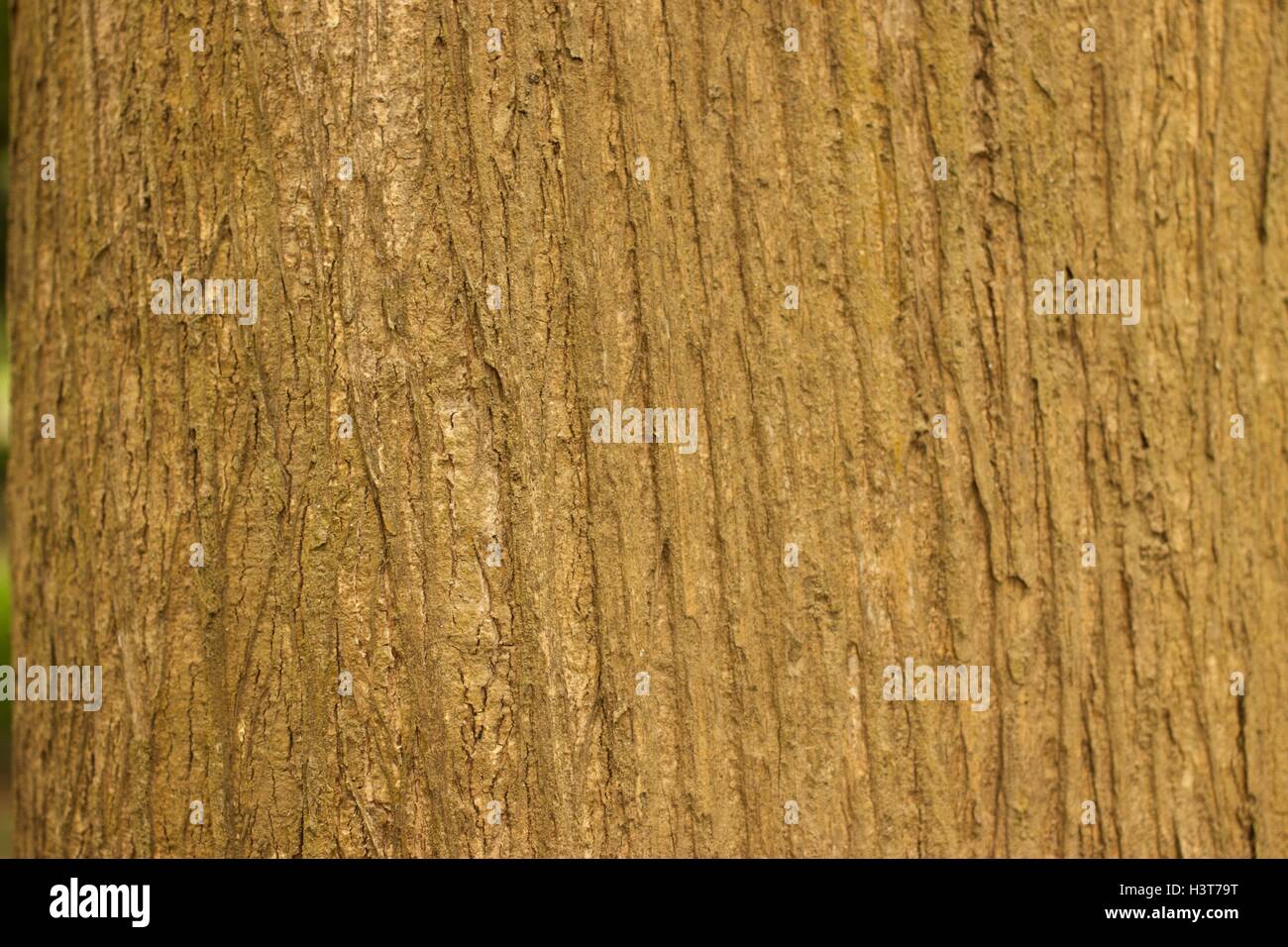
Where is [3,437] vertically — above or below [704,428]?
above

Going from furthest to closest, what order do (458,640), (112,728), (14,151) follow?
(14,151) < (112,728) < (458,640)

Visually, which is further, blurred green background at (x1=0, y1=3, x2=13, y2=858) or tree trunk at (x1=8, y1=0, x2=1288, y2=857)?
blurred green background at (x1=0, y1=3, x2=13, y2=858)

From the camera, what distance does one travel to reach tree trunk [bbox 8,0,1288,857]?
145cm

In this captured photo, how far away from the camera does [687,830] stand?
1.46m

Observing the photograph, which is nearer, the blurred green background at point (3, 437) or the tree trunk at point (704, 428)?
the tree trunk at point (704, 428)

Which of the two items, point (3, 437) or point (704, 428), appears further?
point (3, 437)

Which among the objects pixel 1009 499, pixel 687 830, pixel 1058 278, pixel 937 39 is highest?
pixel 937 39

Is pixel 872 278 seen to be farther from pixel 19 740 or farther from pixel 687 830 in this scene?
pixel 19 740

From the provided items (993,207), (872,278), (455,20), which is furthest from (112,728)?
(993,207)

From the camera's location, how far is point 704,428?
1.46 meters

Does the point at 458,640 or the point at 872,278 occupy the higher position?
the point at 872,278

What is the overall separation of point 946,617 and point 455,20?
0.98m

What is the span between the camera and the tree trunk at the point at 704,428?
1.45m

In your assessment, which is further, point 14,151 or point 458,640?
point 14,151
